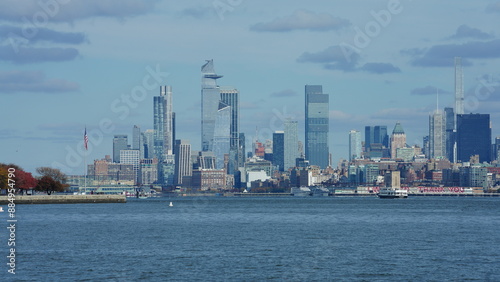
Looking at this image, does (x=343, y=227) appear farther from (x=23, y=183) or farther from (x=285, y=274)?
(x=23, y=183)

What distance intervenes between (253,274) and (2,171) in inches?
4034

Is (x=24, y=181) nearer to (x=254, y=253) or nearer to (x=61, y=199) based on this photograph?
(x=61, y=199)

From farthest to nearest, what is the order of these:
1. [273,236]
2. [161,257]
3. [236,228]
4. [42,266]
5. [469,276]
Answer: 1. [236,228]
2. [273,236]
3. [161,257]
4. [42,266]
5. [469,276]

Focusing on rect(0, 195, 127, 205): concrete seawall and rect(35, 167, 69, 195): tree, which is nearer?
rect(0, 195, 127, 205): concrete seawall

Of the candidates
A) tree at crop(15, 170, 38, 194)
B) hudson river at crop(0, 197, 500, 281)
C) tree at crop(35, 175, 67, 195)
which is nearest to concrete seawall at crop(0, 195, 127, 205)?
tree at crop(15, 170, 38, 194)

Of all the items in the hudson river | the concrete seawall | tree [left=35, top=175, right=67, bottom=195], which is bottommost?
the hudson river

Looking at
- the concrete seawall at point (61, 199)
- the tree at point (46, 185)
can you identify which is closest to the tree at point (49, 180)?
the tree at point (46, 185)

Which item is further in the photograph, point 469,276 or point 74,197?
point 74,197

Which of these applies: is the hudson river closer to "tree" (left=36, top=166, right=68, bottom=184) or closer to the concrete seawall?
the concrete seawall

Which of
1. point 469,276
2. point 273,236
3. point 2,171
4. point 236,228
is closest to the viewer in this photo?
point 469,276

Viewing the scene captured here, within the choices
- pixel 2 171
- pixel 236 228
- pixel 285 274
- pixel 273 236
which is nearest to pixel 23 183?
pixel 2 171

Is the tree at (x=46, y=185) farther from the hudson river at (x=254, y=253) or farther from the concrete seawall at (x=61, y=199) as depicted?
the hudson river at (x=254, y=253)

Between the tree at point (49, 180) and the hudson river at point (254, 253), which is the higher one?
the tree at point (49, 180)

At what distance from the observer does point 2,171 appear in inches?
5404
